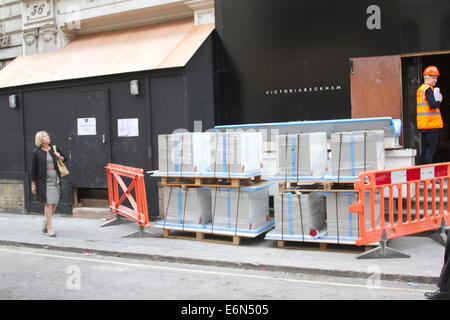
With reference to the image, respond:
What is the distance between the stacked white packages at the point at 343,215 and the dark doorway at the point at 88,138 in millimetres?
6035

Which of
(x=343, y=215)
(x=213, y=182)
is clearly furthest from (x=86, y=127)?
(x=343, y=215)

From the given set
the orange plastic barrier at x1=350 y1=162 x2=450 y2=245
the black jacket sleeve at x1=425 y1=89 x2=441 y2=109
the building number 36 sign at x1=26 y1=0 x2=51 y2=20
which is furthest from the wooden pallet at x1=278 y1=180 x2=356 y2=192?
the building number 36 sign at x1=26 y1=0 x2=51 y2=20

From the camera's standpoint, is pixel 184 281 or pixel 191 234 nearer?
pixel 184 281

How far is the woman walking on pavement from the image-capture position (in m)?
9.40

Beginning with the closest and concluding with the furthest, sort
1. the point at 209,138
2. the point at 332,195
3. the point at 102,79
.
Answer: the point at 332,195 → the point at 209,138 → the point at 102,79

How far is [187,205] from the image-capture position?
8.84 m

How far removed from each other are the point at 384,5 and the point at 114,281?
791 cm

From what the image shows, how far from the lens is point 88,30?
1395 cm

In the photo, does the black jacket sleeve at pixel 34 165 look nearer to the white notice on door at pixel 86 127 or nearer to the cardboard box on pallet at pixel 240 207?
the white notice on door at pixel 86 127

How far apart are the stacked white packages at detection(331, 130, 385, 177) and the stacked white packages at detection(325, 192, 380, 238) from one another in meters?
0.37

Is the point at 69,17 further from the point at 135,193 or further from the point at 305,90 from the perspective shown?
the point at 305,90

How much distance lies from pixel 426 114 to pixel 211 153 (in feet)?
13.5

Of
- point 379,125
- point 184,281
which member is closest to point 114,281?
point 184,281
